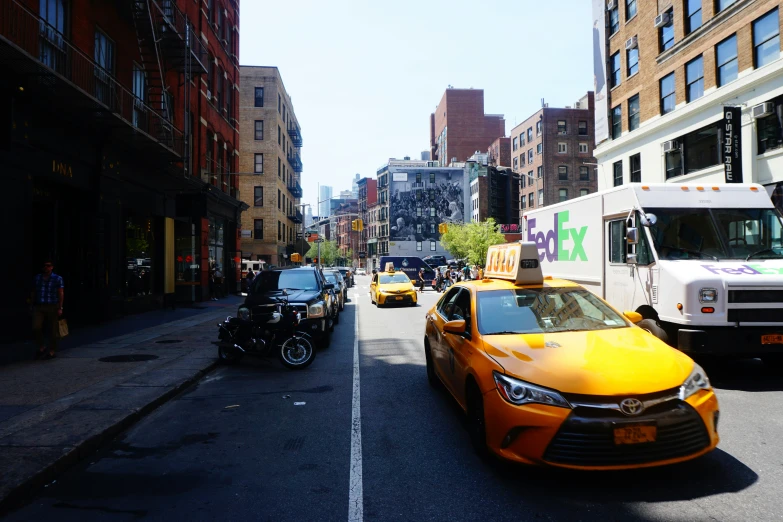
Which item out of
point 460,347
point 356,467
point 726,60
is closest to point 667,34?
point 726,60

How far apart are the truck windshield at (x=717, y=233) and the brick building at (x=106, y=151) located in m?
11.2

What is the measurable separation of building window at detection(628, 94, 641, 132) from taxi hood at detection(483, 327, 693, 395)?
87.4 ft

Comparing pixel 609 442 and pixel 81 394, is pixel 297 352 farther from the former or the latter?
pixel 609 442

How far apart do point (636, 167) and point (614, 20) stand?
9099mm

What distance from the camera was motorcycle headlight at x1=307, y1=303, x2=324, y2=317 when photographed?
1070cm

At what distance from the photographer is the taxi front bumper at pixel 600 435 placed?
12.2ft

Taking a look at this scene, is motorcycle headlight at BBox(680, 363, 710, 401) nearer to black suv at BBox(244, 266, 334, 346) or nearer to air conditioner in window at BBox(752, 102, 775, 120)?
black suv at BBox(244, 266, 334, 346)

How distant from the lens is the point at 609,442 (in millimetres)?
3703

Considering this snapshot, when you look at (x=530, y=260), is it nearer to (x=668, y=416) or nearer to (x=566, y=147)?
(x=668, y=416)

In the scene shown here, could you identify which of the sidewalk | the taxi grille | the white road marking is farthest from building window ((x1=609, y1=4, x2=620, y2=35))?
the taxi grille

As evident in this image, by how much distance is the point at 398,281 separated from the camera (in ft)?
79.7

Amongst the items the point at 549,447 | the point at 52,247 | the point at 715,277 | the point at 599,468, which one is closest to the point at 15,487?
the point at 549,447

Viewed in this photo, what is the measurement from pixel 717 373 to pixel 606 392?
5337mm

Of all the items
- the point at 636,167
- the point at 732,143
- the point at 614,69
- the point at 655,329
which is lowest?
the point at 655,329
